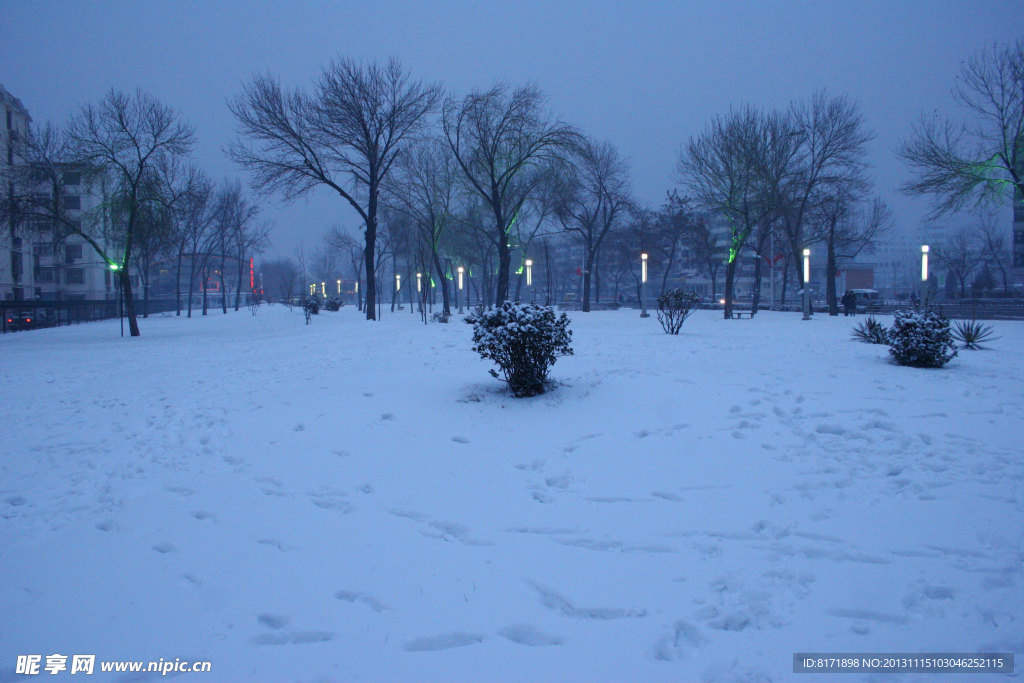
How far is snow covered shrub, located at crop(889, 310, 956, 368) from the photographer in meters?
9.09

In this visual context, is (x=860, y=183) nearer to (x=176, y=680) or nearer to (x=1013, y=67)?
(x=1013, y=67)

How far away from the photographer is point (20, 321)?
87.9ft

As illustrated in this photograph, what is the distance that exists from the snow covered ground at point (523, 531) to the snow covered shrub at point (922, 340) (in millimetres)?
2265

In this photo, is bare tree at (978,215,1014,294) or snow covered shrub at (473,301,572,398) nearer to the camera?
snow covered shrub at (473,301,572,398)

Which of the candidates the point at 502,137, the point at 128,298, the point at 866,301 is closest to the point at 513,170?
the point at 502,137

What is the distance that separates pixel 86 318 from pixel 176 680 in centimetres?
4214

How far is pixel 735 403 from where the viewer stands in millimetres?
6582

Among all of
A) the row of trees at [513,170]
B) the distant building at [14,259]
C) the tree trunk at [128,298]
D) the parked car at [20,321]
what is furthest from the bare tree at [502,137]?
the distant building at [14,259]

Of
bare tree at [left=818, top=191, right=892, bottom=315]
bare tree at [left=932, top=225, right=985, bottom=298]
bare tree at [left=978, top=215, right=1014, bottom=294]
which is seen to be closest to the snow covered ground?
bare tree at [left=818, top=191, right=892, bottom=315]

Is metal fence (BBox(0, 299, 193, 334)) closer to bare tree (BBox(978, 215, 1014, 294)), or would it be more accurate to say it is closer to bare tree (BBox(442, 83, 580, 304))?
bare tree (BBox(442, 83, 580, 304))

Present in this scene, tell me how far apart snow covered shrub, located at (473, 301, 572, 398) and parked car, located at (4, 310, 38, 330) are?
101 ft

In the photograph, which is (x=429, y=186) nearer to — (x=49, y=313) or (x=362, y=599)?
(x=49, y=313)

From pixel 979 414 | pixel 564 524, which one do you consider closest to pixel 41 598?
pixel 564 524

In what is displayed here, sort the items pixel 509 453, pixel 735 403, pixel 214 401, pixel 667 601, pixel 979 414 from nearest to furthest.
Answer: pixel 667 601, pixel 509 453, pixel 979 414, pixel 735 403, pixel 214 401
